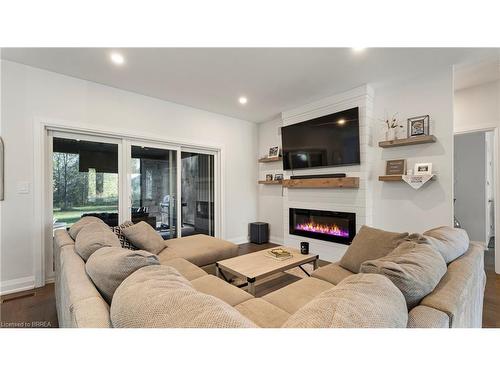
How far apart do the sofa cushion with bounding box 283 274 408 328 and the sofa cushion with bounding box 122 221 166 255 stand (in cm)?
216

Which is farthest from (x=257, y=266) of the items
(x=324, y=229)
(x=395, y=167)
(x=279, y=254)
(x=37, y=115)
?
(x=37, y=115)

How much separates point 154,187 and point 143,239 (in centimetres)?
143

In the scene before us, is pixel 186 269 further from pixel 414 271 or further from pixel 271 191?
pixel 271 191

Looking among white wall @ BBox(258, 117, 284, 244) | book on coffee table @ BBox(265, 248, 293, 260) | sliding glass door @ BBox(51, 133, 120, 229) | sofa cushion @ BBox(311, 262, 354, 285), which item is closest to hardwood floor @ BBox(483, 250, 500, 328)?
sofa cushion @ BBox(311, 262, 354, 285)

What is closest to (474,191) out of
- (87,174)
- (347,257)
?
(347,257)

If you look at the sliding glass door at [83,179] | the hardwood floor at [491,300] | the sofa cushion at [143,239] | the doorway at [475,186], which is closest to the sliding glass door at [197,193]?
the sliding glass door at [83,179]

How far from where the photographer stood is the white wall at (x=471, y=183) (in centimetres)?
434

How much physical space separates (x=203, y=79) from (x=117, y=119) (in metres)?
1.43

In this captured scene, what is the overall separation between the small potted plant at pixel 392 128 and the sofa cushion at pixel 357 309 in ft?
9.31

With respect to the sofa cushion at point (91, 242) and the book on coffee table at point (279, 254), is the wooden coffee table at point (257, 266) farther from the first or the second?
the sofa cushion at point (91, 242)

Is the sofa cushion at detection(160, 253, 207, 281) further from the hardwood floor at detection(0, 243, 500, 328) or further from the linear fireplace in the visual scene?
the linear fireplace

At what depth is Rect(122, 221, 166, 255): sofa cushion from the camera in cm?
257
